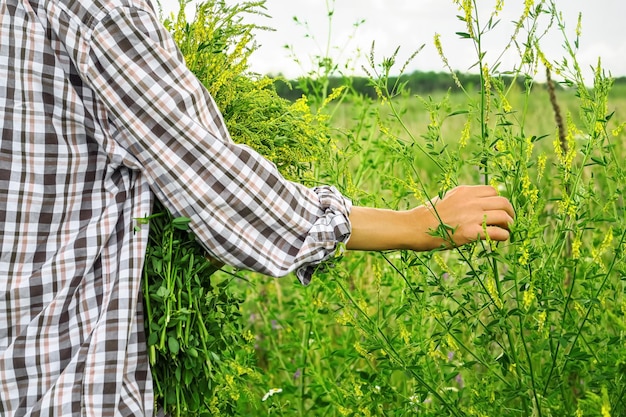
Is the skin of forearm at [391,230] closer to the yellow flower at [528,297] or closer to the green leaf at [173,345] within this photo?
the yellow flower at [528,297]

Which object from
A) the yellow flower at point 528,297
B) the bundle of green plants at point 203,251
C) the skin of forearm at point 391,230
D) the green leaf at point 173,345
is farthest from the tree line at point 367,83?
the green leaf at point 173,345

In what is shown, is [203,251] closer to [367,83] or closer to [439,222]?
[439,222]

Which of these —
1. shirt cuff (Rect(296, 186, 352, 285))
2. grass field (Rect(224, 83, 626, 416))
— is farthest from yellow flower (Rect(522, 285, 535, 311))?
shirt cuff (Rect(296, 186, 352, 285))

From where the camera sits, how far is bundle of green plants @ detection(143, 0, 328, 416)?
1.49 meters

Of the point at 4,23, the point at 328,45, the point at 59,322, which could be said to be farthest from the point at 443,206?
the point at 328,45

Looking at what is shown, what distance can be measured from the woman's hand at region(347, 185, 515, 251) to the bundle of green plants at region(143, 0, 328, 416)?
0.31 metres

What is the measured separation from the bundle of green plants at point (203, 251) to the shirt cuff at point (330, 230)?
20 centimetres

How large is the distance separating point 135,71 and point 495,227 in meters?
0.74

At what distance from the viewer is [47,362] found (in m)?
1.46

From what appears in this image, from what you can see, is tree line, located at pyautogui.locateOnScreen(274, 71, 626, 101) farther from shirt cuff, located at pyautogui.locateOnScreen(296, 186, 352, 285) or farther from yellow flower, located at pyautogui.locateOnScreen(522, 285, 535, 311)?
yellow flower, located at pyautogui.locateOnScreen(522, 285, 535, 311)

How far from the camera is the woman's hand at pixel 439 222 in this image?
154 cm

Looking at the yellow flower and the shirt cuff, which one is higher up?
the shirt cuff

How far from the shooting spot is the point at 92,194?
150cm

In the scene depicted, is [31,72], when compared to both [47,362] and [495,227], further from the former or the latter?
[495,227]
